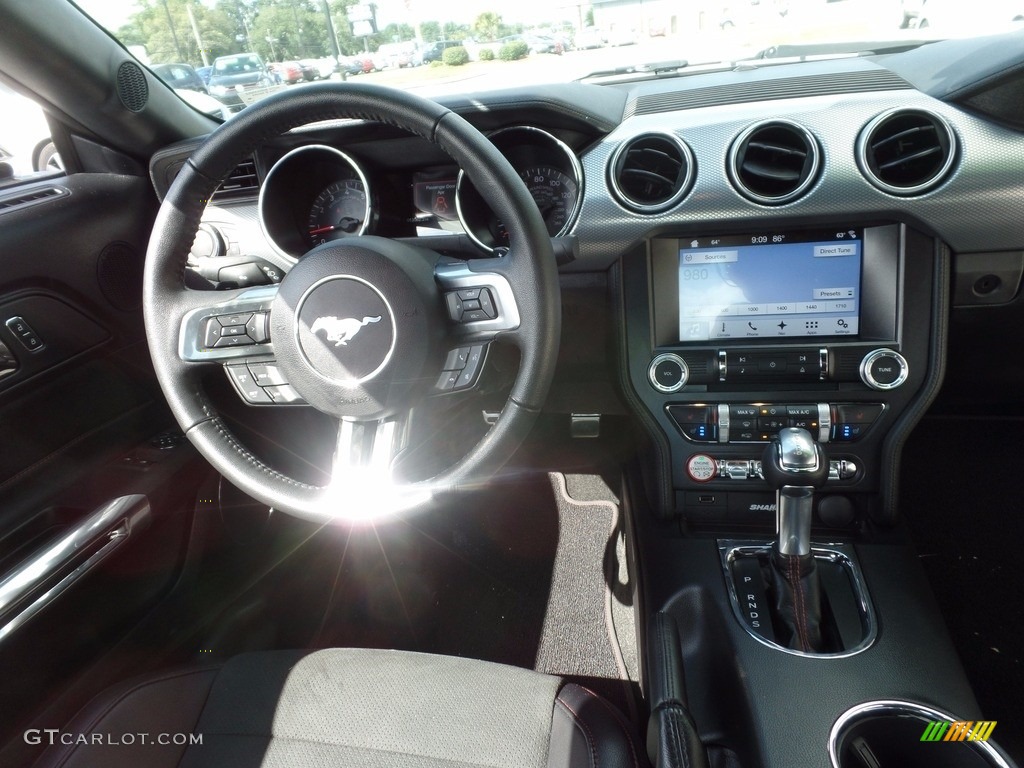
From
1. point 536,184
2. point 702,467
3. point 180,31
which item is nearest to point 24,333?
point 180,31

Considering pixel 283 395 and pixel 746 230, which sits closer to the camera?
pixel 283 395

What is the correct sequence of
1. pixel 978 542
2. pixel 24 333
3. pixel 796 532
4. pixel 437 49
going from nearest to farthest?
pixel 796 532, pixel 24 333, pixel 437 49, pixel 978 542

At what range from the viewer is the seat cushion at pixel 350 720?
1.03 metres

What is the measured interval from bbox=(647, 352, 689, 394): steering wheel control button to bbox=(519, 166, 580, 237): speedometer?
1.24 ft

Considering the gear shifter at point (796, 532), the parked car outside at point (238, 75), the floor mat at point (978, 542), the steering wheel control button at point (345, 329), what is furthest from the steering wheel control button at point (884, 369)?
the parked car outside at point (238, 75)

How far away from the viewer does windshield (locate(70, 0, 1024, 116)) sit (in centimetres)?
151

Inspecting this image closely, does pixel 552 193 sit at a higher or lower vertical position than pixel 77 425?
higher

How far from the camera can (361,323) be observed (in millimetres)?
1106

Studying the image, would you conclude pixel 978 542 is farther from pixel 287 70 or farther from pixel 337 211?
pixel 287 70

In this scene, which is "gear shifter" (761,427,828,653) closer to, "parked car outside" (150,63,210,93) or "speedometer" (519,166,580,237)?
"speedometer" (519,166,580,237)

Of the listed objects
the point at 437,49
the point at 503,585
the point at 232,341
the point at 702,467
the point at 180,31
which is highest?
the point at 180,31

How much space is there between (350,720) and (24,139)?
1776 mm

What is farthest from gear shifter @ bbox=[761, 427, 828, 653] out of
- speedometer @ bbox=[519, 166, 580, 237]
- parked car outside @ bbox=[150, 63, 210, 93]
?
parked car outside @ bbox=[150, 63, 210, 93]

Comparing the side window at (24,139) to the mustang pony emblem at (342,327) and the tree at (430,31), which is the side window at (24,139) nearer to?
the tree at (430,31)
